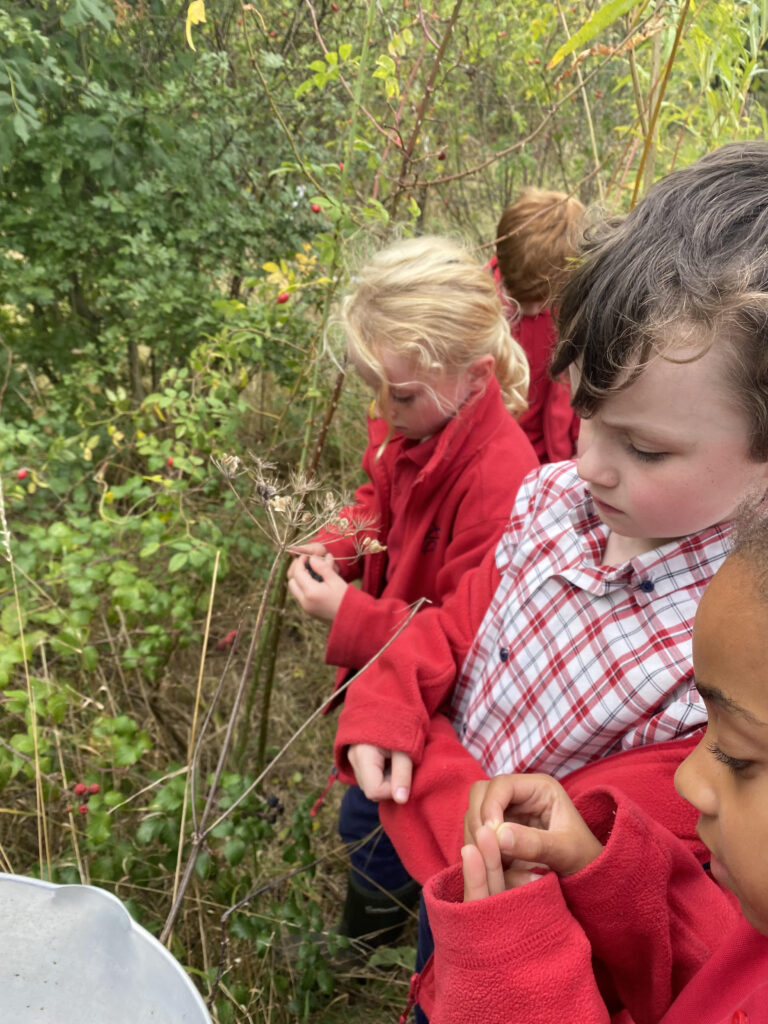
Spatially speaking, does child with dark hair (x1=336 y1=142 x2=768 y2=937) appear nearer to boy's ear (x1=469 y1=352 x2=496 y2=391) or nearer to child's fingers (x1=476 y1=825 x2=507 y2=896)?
child's fingers (x1=476 y1=825 x2=507 y2=896)

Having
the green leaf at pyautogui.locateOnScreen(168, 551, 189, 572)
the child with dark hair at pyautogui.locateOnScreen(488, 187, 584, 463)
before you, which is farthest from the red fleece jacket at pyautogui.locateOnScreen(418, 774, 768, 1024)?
the child with dark hair at pyautogui.locateOnScreen(488, 187, 584, 463)

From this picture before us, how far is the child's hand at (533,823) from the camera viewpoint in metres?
0.78

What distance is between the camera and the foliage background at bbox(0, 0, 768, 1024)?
4.52 ft

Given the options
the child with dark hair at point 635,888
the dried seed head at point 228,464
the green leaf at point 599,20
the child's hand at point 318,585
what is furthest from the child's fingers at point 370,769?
the green leaf at point 599,20

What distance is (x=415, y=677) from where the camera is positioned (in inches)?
46.6

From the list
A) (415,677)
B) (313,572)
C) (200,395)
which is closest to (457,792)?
(415,677)

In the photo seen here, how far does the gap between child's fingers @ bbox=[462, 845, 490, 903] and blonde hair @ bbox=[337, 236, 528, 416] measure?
93cm

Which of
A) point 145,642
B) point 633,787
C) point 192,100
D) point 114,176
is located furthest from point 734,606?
point 192,100

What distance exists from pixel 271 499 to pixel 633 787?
577 millimetres

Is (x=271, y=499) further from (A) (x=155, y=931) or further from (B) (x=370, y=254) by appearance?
(A) (x=155, y=931)

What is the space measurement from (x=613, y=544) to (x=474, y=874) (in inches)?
20.0

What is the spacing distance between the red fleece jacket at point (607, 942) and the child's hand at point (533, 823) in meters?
0.03

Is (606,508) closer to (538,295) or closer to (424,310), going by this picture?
(424,310)

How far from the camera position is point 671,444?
2.75 feet
